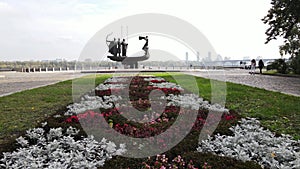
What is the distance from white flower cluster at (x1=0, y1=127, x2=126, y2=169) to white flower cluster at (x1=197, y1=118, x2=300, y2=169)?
4.16 feet

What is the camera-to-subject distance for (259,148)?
3465 mm

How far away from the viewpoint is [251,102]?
7484 mm

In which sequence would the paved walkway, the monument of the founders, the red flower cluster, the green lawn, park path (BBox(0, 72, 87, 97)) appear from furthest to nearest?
1. the monument of the founders
2. park path (BBox(0, 72, 87, 97))
3. the paved walkway
4. the red flower cluster
5. the green lawn

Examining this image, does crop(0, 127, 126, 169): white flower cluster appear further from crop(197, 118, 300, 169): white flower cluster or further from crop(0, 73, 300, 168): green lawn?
crop(197, 118, 300, 169): white flower cluster

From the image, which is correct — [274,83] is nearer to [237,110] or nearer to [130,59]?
[237,110]

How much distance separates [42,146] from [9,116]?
268 cm

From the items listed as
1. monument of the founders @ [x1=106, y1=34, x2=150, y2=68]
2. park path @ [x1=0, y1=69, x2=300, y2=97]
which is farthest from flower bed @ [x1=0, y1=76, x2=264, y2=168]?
monument of the founders @ [x1=106, y1=34, x2=150, y2=68]

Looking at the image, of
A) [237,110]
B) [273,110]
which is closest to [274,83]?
[273,110]

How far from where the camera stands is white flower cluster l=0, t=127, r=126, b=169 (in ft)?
10.2

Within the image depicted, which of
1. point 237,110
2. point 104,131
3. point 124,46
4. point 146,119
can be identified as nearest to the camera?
point 104,131

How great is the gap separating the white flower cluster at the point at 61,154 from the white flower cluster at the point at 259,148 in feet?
4.16

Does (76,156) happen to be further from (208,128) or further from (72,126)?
(208,128)

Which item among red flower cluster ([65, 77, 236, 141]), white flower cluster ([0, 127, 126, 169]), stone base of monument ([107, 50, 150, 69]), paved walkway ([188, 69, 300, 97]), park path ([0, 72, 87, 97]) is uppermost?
stone base of monument ([107, 50, 150, 69])

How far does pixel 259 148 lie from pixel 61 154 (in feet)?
8.19
